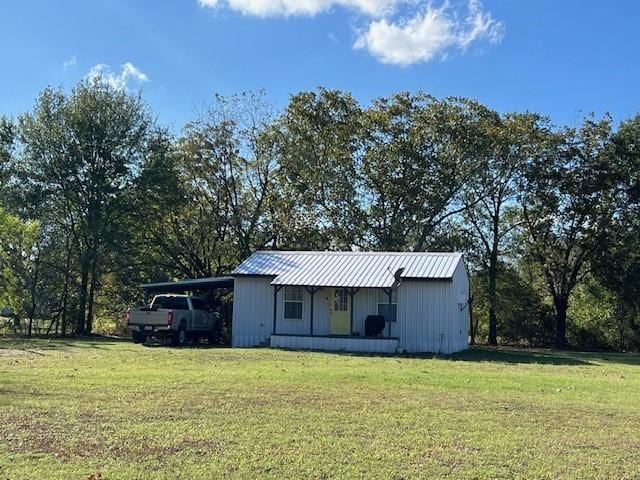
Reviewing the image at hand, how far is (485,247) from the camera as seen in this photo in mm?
32875

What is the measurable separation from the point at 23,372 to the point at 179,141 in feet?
69.8

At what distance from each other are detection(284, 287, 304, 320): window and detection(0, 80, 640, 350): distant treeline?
763 centimetres

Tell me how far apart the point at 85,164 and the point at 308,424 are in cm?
2506

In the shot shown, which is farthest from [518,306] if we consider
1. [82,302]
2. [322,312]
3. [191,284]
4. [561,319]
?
[82,302]

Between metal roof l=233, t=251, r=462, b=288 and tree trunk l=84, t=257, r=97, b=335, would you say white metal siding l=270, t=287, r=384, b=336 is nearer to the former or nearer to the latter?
metal roof l=233, t=251, r=462, b=288

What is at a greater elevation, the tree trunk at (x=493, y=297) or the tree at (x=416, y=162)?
the tree at (x=416, y=162)

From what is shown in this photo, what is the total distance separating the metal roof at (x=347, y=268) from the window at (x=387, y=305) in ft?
2.46

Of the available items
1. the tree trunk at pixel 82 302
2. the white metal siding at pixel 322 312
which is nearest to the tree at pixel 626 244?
the white metal siding at pixel 322 312

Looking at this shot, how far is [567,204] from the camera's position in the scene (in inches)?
1232

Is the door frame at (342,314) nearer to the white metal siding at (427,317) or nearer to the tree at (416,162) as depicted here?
the white metal siding at (427,317)

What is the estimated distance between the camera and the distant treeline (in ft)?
98.1

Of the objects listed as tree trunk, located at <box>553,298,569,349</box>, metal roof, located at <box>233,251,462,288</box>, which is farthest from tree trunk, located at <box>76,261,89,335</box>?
tree trunk, located at <box>553,298,569,349</box>

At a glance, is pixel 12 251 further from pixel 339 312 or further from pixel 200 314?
pixel 339 312

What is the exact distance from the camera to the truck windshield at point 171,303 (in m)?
24.0
